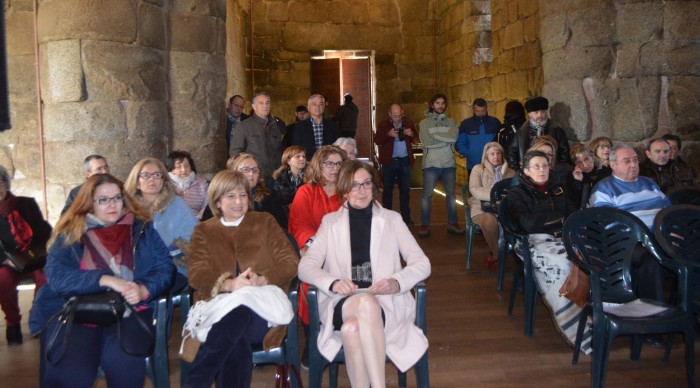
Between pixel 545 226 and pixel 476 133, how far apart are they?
3.72m

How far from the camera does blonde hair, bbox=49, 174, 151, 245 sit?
3.01 metres

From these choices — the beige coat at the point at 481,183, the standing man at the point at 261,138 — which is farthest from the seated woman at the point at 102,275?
the beige coat at the point at 481,183

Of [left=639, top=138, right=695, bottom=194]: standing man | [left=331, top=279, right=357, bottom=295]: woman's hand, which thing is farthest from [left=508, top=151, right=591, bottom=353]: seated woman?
[left=331, top=279, right=357, bottom=295]: woman's hand

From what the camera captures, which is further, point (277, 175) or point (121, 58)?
point (121, 58)

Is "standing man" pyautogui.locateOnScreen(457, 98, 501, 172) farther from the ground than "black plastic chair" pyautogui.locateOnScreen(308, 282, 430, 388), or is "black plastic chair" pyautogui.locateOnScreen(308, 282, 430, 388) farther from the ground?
"standing man" pyautogui.locateOnScreen(457, 98, 501, 172)

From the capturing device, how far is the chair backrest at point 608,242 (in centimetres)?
350

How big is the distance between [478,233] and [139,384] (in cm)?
497

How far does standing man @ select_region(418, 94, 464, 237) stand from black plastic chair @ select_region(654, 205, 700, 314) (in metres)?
3.77

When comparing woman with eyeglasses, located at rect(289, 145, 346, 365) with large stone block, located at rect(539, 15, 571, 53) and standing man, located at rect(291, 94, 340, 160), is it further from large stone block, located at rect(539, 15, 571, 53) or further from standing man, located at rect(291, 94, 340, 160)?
large stone block, located at rect(539, 15, 571, 53)

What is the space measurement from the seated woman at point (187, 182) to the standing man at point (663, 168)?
3068mm

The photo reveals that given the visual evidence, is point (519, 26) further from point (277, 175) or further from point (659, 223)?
point (659, 223)

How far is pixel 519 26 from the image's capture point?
8234 millimetres

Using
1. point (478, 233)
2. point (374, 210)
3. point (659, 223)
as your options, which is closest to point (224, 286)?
point (374, 210)

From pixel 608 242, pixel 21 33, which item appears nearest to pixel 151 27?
pixel 21 33
